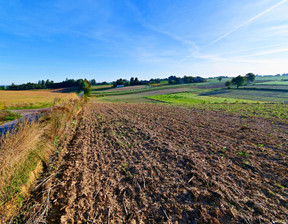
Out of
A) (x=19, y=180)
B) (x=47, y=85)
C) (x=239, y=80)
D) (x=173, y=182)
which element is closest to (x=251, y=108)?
(x=173, y=182)

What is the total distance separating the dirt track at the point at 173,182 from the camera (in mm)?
3590

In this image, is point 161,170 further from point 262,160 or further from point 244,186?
point 262,160

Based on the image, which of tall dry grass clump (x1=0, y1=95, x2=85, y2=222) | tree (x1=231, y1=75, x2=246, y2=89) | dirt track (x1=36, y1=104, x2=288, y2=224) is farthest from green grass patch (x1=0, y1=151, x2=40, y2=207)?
tree (x1=231, y1=75, x2=246, y2=89)

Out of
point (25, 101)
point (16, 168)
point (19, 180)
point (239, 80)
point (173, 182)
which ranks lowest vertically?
point (173, 182)

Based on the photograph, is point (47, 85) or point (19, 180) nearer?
point (19, 180)

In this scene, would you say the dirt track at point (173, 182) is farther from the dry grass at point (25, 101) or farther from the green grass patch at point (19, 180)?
the dry grass at point (25, 101)

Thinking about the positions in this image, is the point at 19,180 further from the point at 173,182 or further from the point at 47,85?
the point at 47,85

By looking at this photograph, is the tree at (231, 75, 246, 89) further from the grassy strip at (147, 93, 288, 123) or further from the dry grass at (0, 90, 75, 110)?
the dry grass at (0, 90, 75, 110)

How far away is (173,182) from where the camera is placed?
15.4ft

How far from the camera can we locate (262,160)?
5.99m

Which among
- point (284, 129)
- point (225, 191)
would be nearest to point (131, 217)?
point (225, 191)

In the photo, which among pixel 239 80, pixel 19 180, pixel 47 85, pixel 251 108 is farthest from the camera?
pixel 47 85

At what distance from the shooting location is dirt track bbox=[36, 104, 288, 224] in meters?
3.59

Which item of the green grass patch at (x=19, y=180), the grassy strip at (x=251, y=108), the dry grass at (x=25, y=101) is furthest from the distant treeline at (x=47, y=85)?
the green grass patch at (x=19, y=180)
